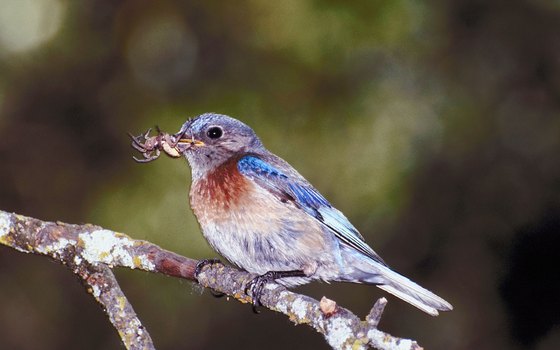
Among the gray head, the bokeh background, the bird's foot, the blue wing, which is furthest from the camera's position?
the bokeh background

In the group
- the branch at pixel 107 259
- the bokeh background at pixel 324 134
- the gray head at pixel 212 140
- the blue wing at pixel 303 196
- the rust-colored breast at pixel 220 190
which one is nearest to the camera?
the branch at pixel 107 259

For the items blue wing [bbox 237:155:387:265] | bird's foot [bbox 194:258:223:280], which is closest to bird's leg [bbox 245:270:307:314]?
bird's foot [bbox 194:258:223:280]

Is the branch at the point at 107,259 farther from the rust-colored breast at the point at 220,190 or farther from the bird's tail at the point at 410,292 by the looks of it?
the bird's tail at the point at 410,292

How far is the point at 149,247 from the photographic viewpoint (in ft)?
15.0

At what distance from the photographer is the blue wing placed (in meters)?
5.57

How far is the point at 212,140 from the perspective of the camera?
593 cm

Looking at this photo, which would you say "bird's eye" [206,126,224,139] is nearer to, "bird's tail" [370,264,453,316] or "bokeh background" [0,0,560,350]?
"bokeh background" [0,0,560,350]

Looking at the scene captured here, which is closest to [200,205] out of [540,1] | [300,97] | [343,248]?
[343,248]

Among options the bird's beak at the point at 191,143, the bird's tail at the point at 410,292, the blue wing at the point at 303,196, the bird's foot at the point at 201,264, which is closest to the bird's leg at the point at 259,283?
the bird's foot at the point at 201,264

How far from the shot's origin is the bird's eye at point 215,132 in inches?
234

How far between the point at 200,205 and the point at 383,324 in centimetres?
262

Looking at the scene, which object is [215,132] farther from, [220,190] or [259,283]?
[259,283]

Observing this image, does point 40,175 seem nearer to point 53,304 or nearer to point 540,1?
point 53,304

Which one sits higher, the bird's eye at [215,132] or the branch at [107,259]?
the bird's eye at [215,132]
